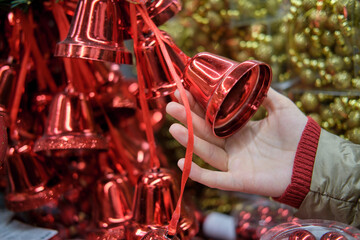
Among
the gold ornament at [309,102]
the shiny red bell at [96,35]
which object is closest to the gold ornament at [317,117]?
the gold ornament at [309,102]

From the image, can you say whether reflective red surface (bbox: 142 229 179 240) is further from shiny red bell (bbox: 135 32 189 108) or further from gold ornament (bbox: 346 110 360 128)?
gold ornament (bbox: 346 110 360 128)

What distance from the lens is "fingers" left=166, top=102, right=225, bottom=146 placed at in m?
0.61

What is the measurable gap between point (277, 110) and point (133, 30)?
349mm

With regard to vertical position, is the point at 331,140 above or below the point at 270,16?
below

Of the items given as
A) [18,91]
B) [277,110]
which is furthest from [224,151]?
[18,91]

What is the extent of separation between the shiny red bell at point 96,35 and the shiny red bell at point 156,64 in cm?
4

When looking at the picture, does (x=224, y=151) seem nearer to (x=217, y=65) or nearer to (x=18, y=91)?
(x=217, y=65)

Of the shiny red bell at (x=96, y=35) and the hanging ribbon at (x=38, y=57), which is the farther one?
the hanging ribbon at (x=38, y=57)

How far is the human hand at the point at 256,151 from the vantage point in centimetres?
64

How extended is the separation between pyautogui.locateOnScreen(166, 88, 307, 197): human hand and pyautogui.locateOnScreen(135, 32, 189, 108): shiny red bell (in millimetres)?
49

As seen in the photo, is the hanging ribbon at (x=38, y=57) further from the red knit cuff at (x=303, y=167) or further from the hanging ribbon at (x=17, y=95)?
the red knit cuff at (x=303, y=167)

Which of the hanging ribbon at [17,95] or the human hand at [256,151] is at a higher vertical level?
the hanging ribbon at [17,95]

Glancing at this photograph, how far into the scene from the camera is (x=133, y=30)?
2.02 feet

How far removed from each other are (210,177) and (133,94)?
239 millimetres
